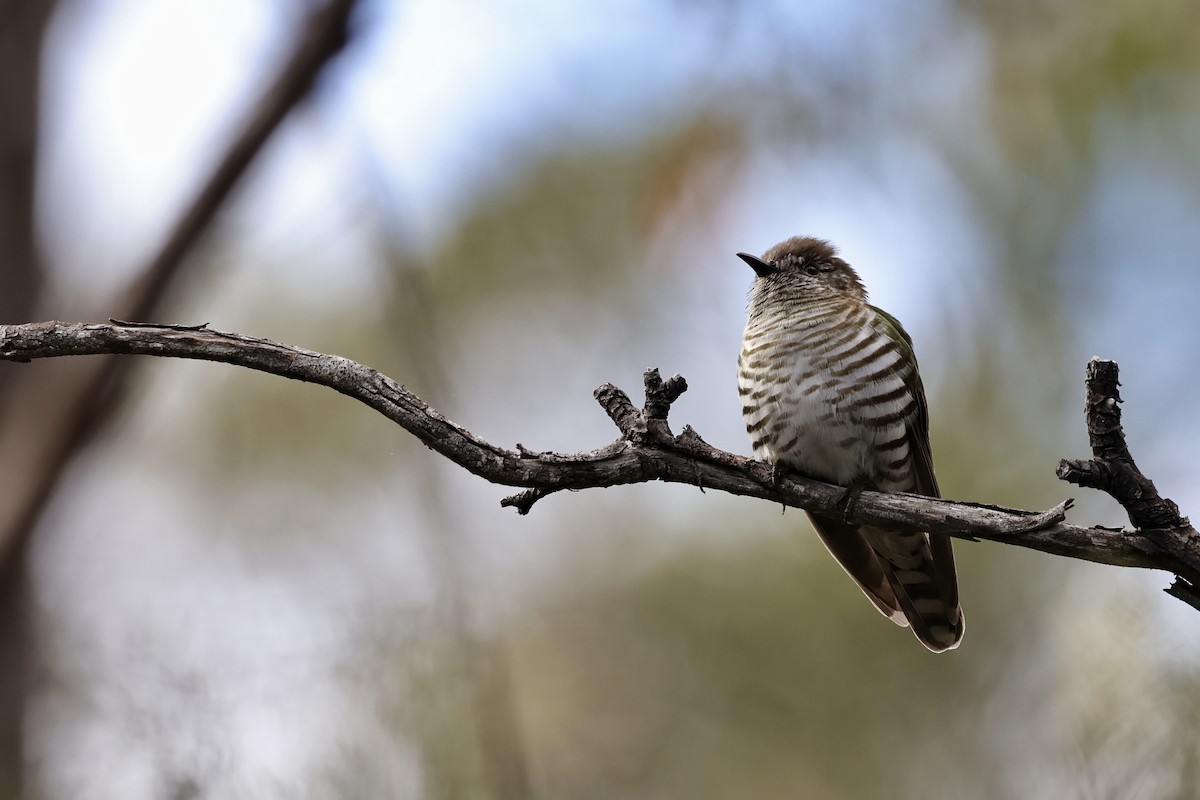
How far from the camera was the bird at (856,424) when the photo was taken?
A: 4160 millimetres

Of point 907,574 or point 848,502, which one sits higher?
point 848,502

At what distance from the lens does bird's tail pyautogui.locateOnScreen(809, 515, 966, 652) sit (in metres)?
4.46

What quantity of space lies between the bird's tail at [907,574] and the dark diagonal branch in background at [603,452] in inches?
56.9

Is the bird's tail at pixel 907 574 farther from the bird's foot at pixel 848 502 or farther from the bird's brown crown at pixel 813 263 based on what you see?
the bird's brown crown at pixel 813 263

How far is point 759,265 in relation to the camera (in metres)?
5.09

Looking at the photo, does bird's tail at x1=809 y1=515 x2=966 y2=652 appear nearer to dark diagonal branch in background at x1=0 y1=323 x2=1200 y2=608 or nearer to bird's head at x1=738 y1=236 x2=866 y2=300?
bird's head at x1=738 y1=236 x2=866 y2=300

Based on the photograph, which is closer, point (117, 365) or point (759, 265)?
point (117, 365)

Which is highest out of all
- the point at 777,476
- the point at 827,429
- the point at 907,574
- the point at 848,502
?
the point at 827,429

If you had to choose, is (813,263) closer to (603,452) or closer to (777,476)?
(777,476)

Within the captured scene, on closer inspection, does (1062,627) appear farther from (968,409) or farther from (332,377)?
(332,377)

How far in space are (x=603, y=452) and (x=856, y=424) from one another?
1.66 m

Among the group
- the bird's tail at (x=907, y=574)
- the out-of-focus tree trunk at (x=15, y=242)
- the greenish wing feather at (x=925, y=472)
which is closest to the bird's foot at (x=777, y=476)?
the bird's tail at (x=907, y=574)

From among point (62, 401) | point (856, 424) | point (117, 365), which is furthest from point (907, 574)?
point (62, 401)

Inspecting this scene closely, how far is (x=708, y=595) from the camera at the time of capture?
18.9ft
